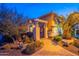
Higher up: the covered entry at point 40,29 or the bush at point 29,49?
the covered entry at point 40,29

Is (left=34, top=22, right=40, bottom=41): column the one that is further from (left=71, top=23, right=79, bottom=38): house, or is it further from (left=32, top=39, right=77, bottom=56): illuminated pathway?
(left=71, top=23, right=79, bottom=38): house

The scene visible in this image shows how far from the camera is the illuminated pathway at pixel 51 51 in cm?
195

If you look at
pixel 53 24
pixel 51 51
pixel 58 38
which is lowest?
pixel 51 51

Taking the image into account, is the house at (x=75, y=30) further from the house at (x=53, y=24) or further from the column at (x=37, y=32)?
the column at (x=37, y=32)

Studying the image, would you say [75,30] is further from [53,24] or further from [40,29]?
[40,29]

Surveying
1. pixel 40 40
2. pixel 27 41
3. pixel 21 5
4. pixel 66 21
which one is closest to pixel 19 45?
pixel 27 41

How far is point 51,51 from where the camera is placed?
1.96 metres

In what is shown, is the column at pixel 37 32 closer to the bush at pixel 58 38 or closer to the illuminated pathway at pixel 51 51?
the illuminated pathway at pixel 51 51

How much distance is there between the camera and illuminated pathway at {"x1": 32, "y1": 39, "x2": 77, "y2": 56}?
6.40ft

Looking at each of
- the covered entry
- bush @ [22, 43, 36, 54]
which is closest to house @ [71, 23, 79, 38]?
the covered entry

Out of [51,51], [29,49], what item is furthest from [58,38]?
[29,49]

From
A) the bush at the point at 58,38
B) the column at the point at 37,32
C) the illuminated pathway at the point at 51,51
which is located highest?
the column at the point at 37,32

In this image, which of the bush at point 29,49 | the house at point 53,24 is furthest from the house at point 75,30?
the bush at point 29,49

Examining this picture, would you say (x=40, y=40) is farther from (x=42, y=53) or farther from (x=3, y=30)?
(x=3, y=30)
